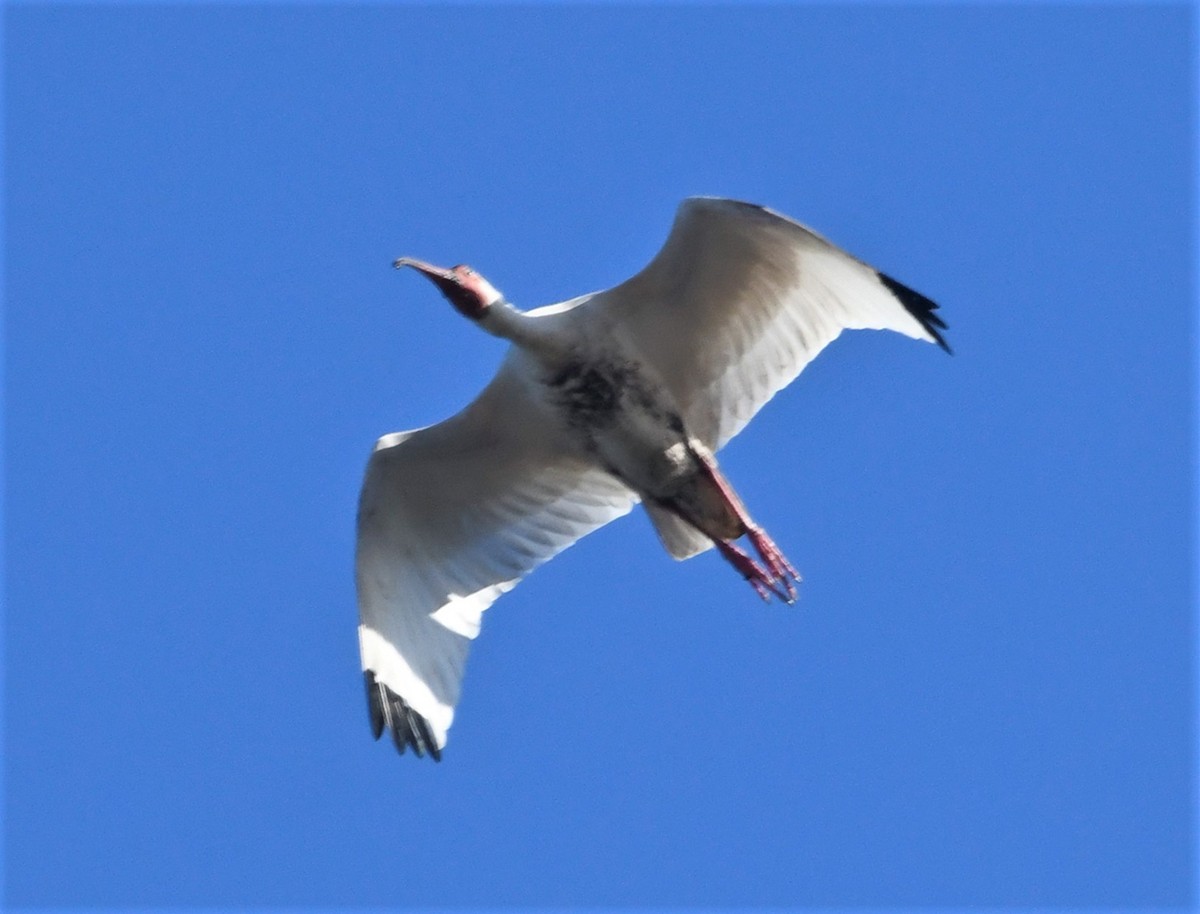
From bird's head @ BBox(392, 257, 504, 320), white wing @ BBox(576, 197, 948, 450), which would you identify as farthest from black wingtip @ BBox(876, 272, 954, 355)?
bird's head @ BBox(392, 257, 504, 320)

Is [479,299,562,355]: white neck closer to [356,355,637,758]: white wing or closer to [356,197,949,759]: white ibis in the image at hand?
[356,197,949,759]: white ibis

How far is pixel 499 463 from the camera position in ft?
44.3

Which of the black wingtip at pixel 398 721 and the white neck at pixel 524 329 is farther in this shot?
the black wingtip at pixel 398 721

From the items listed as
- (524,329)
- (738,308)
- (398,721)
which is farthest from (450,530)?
(738,308)

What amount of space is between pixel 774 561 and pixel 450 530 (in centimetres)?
198

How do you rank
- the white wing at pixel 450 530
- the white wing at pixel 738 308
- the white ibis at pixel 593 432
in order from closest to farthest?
the white wing at pixel 738 308, the white ibis at pixel 593 432, the white wing at pixel 450 530

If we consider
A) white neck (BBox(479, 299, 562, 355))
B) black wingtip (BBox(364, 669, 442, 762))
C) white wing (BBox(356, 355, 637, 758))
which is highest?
white neck (BBox(479, 299, 562, 355))

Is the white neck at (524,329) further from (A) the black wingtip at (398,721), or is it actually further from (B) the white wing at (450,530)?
(A) the black wingtip at (398,721)

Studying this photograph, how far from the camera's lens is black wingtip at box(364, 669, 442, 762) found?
12.9 m

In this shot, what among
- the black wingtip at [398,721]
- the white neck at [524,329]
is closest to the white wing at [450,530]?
the black wingtip at [398,721]

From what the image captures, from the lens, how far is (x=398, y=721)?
13000mm

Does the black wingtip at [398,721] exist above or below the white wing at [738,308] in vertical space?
below

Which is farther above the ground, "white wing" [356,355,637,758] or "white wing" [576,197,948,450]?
"white wing" [576,197,948,450]

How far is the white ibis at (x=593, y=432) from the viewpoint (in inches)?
496
